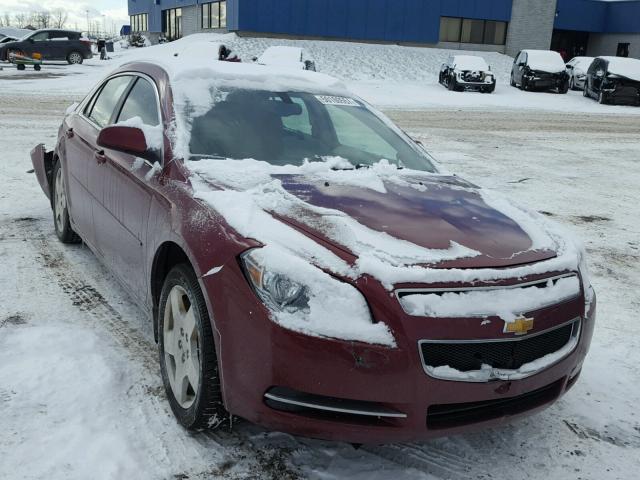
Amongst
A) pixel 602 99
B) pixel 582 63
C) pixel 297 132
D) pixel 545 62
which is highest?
pixel 582 63

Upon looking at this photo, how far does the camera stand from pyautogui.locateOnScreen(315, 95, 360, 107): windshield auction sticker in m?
4.02

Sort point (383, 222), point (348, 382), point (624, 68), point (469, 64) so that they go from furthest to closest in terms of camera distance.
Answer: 1. point (469, 64)
2. point (624, 68)
3. point (383, 222)
4. point (348, 382)

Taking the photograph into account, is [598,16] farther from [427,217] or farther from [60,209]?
[427,217]

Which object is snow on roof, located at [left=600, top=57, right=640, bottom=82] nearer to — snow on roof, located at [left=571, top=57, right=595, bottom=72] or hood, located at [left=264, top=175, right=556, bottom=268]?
snow on roof, located at [left=571, top=57, right=595, bottom=72]

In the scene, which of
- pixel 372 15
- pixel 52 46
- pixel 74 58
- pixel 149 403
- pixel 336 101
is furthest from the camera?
pixel 372 15

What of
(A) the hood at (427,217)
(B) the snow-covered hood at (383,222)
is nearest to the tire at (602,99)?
(B) the snow-covered hood at (383,222)

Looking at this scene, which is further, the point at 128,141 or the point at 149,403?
the point at 128,141

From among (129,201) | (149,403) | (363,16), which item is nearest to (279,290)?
(149,403)

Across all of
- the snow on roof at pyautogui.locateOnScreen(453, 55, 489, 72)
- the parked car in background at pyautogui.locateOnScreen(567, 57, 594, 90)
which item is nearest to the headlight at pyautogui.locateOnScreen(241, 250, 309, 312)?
the snow on roof at pyautogui.locateOnScreen(453, 55, 489, 72)

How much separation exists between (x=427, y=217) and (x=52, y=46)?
32.0 metres

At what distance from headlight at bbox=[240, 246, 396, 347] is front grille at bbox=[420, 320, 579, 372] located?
0.55 feet

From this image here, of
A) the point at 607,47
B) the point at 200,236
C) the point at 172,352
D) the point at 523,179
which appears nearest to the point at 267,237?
the point at 200,236

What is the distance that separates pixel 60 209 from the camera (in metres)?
5.08

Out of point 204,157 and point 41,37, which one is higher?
point 41,37
